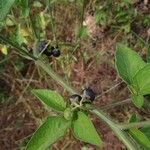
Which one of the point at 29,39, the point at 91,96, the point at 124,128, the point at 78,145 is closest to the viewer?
the point at 124,128

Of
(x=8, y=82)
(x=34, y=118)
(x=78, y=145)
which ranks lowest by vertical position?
(x=78, y=145)

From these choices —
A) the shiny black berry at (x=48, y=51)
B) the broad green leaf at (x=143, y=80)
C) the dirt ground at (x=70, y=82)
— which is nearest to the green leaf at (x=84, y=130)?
the broad green leaf at (x=143, y=80)

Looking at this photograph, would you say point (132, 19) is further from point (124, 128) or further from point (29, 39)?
point (124, 128)

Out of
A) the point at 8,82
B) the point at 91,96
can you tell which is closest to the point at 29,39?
the point at 8,82

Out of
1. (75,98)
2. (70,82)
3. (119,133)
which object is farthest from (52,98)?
(70,82)

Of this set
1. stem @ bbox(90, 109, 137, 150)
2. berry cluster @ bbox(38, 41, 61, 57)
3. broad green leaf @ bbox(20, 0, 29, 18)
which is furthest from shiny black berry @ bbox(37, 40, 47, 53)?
stem @ bbox(90, 109, 137, 150)

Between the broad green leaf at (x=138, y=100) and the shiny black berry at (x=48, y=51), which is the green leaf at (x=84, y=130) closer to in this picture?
the broad green leaf at (x=138, y=100)

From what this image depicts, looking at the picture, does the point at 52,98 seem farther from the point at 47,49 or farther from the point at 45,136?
the point at 47,49
